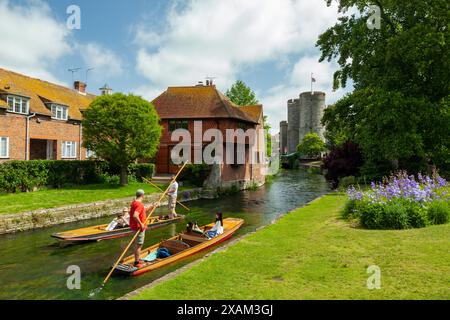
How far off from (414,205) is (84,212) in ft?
54.4

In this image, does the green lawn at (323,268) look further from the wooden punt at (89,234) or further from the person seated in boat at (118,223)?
the person seated in boat at (118,223)

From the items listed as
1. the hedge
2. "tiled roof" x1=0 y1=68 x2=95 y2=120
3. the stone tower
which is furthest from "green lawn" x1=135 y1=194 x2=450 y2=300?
the stone tower

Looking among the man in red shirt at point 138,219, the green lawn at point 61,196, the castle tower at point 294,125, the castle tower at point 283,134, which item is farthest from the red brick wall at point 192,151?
the castle tower at point 283,134

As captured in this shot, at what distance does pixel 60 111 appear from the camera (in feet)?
102

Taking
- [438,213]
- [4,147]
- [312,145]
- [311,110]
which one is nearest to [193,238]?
[438,213]

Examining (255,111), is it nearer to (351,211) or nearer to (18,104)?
(18,104)

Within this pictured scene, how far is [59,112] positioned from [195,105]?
43.2 feet

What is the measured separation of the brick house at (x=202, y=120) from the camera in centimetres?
3475

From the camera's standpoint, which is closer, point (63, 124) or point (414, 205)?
point (414, 205)

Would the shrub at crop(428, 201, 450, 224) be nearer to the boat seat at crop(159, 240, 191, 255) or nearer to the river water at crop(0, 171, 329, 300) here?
the river water at crop(0, 171, 329, 300)

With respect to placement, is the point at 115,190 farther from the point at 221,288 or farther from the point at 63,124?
the point at 221,288

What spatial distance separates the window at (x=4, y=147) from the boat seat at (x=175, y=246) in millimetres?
18916
